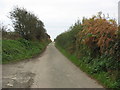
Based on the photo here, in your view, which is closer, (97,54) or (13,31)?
(97,54)

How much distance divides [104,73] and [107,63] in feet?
1.71

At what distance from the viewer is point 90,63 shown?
1233 cm

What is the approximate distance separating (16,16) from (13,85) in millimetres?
24399

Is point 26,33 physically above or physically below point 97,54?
above

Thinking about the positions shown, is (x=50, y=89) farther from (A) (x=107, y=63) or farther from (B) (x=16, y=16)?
(B) (x=16, y=16)

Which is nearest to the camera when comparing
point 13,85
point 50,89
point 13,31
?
point 50,89

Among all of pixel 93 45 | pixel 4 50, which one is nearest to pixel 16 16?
pixel 4 50

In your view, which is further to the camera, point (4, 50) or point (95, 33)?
point (4, 50)

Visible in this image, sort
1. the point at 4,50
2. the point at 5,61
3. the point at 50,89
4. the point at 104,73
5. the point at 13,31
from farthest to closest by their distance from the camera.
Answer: the point at 13,31 → the point at 4,50 → the point at 5,61 → the point at 104,73 → the point at 50,89

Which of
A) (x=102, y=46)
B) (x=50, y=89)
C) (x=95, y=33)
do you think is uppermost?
(x=95, y=33)

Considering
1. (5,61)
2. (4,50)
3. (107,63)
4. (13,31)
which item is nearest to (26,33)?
(13,31)

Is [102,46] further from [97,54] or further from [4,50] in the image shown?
[4,50]

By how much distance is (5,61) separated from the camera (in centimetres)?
1549

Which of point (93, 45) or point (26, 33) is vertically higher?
point (26, 33)
